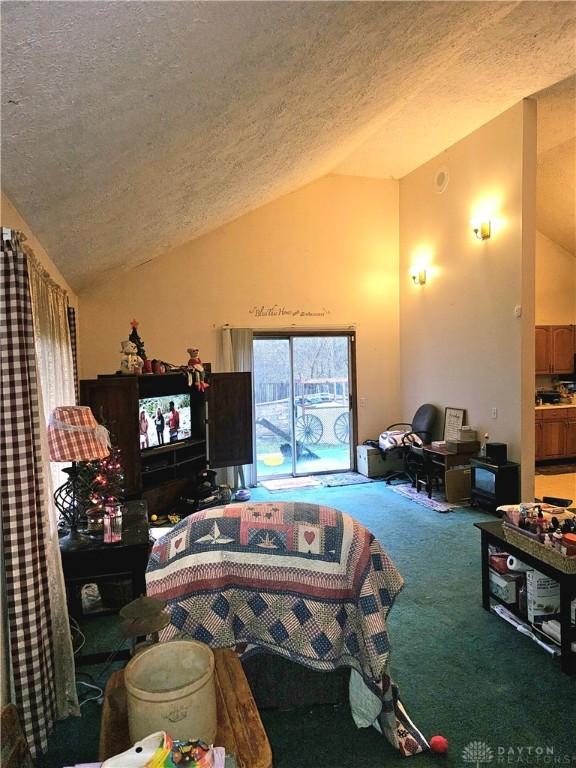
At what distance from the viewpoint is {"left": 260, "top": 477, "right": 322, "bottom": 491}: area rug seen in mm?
6098

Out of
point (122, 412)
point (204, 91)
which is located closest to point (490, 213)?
point (204, 91)

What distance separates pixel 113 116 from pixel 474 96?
4.19 meters

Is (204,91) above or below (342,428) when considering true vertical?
above

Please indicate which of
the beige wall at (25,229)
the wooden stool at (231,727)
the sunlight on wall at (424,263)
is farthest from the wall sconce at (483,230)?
the wooden stool at (231,727)

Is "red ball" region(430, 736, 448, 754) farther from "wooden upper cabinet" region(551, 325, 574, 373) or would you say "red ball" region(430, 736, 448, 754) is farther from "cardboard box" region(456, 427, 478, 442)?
"wooden upper cabinet" region(551, 325, 574, 373)

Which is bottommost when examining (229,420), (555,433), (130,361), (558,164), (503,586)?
(503,586)

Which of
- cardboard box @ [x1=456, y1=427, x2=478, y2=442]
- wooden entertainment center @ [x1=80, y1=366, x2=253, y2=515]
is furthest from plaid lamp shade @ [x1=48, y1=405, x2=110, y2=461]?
cardboard box @ [x1=456, y1=427, x2=478, y2=442]

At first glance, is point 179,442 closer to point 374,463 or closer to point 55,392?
point 55,392

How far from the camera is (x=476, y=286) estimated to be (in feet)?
18.0

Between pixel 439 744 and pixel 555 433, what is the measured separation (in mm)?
5868

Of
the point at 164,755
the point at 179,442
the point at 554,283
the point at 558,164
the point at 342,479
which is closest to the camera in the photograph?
the point at 164,755

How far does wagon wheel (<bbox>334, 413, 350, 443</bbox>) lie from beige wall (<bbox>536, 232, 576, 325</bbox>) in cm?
321

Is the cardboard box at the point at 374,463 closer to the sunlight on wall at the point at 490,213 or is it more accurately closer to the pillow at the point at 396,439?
the pillow at the point at 396,439

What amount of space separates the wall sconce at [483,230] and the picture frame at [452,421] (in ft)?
6.48
